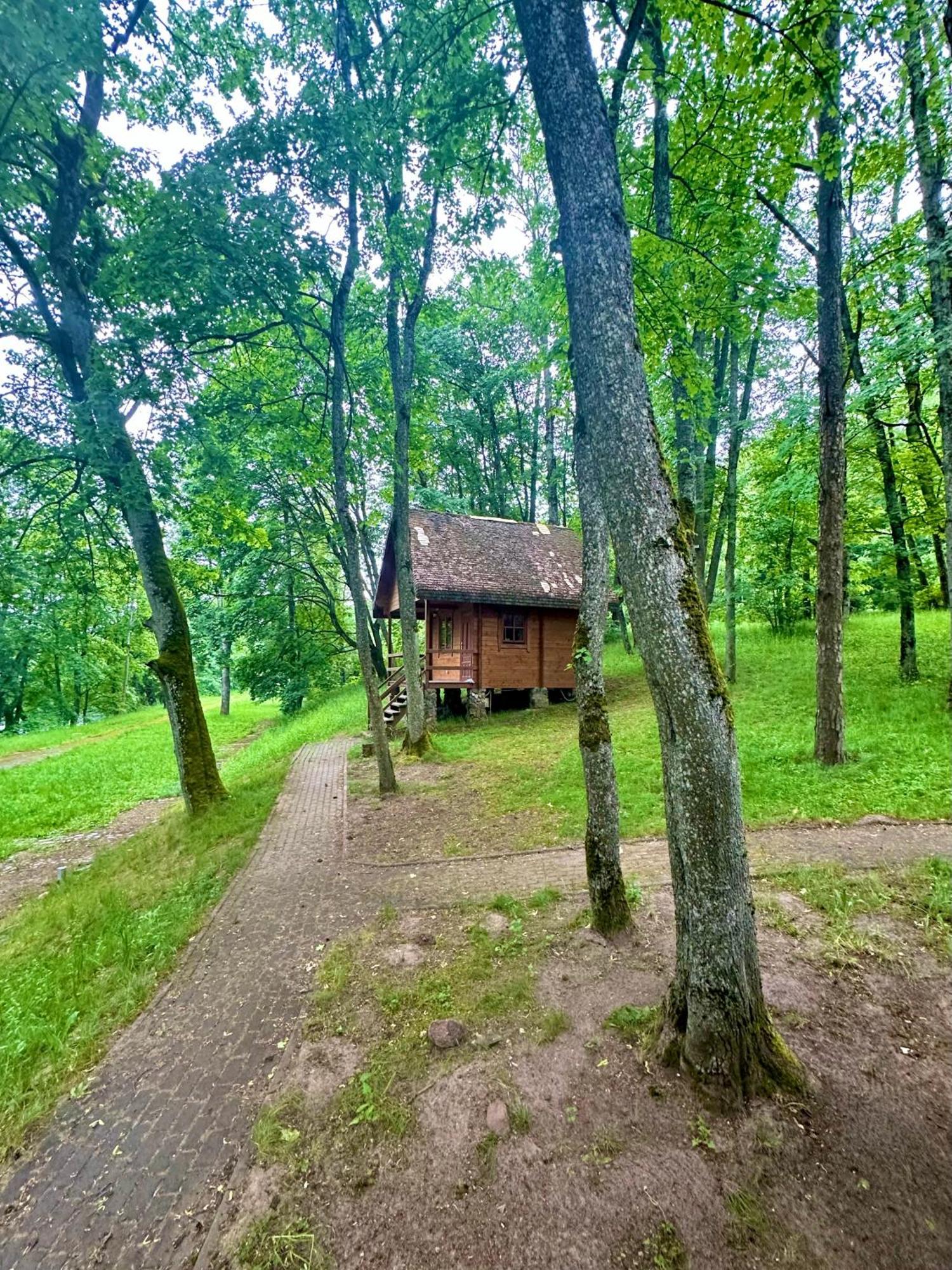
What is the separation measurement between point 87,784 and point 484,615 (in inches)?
446

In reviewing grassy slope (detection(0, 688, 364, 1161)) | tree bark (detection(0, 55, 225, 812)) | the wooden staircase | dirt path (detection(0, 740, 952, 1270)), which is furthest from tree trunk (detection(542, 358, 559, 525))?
grassy slope (detection(0, 688, 364, 1161))

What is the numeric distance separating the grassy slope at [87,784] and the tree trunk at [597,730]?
9765 millimetres

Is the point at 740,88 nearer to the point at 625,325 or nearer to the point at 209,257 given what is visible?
the point at 625,325

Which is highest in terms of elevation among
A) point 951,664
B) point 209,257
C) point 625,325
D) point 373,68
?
point 373,68

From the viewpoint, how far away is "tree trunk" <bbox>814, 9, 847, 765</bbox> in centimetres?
716

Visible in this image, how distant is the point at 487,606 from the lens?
15148 mm

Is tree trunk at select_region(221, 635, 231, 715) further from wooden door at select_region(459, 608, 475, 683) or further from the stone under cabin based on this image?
wooden door at select_region(459, 608, 475, 683)

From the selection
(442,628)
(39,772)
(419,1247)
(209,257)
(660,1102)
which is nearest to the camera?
(419,1247)

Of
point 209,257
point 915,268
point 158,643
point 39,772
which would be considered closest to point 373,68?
point 209,257

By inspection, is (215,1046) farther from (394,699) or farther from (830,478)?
(394,699)

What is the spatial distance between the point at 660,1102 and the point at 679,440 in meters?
6.79

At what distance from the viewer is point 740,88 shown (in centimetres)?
420

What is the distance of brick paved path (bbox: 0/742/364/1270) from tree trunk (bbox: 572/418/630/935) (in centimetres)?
245

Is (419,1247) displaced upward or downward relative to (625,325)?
downward
